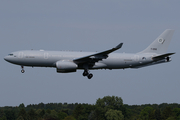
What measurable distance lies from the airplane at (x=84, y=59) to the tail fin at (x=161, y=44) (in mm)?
1260

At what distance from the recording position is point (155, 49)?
59344 mm

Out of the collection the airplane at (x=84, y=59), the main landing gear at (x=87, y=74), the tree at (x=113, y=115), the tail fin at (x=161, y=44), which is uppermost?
the tail fin at (x=161, y=44)

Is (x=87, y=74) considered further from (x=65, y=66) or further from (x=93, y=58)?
(x=65, y=66)

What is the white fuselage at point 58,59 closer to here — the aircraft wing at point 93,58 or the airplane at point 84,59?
the airplane at point 84,59

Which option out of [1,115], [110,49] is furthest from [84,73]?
[1,115]

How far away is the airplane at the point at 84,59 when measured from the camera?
5166cm

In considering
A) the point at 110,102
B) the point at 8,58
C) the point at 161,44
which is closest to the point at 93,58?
the point at 8,58

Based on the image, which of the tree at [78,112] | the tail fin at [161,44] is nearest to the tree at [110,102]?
the tree at [78,112]

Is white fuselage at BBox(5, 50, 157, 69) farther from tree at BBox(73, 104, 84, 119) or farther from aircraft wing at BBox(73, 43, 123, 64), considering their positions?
tree at BBox(73, 104, 84, 119)

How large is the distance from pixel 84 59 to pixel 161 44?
51.6ft

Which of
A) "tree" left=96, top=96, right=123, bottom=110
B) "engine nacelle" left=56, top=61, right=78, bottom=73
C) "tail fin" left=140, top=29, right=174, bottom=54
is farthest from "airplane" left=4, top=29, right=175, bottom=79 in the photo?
"tree" left=96, top=96, right=123, bottom=110

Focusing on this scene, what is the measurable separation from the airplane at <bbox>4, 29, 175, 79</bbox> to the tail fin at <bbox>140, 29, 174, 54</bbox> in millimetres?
1260

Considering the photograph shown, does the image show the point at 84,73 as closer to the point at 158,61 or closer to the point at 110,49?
the point at 110,49

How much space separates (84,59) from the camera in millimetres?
51906
